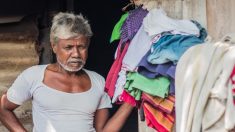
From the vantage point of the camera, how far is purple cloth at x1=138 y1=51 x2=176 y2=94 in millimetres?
2925

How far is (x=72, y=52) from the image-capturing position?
3348mm

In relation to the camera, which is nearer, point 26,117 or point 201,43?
point 201,43

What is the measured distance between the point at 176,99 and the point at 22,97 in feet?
3.54

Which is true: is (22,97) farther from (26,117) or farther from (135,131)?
(135,131)

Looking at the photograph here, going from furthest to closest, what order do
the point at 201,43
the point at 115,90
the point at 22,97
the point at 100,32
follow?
1. the point at 100,32
2. the point at 22,97
3. the point at 115,90
4. the point at 201,43

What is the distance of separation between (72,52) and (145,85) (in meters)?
0.56

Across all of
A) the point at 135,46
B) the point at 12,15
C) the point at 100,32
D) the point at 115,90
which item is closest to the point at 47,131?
the point at 115,90

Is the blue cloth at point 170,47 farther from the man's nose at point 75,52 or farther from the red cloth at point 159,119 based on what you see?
the man's nose at point 75,52

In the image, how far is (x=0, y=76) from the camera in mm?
4102

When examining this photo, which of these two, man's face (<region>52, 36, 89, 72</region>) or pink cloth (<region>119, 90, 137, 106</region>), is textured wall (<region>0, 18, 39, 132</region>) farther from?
pink cloth (<region>119, 90, 137, 106</region>)

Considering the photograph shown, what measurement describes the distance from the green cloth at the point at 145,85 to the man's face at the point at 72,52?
0.39 meters

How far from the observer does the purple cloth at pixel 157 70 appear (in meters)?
2.92

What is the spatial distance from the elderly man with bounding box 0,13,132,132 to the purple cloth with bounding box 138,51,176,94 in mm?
355

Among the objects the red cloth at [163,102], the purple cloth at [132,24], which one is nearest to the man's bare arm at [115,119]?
the red cloth at [163,102]
